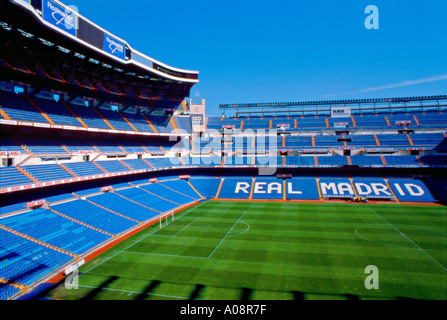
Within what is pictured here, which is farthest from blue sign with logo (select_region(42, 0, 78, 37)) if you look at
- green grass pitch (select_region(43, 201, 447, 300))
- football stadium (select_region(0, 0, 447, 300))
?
green grass pitch (select_region(43, 201, 447, 300))

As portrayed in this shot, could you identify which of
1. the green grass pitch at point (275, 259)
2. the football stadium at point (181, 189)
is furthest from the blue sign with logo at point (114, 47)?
the green grass pitch at point (275, 259)

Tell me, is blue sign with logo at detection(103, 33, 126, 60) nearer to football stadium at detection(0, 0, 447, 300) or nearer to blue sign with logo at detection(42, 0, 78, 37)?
football stadium at detection(0, 0, 447, 300)

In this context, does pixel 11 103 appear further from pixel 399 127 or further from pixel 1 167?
pixel 399 127

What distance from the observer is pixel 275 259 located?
59.4 feet

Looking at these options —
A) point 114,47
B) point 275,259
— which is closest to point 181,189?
point 114,47

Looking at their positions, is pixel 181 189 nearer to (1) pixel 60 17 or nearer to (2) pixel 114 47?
(2) pixel 114 47

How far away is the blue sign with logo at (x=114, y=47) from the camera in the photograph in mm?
29719

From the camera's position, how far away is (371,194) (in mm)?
36719

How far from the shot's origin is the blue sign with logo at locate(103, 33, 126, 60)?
2972cm

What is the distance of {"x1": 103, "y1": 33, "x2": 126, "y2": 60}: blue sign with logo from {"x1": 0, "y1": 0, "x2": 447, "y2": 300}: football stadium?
147 millimetres

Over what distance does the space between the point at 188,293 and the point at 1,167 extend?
1932 centimetres

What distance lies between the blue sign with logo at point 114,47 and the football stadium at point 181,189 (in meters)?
0.15

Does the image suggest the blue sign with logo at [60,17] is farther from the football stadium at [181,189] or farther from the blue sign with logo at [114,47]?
the blue sign with logo at [114,47]

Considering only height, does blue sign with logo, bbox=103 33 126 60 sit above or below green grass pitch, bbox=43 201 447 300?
above
